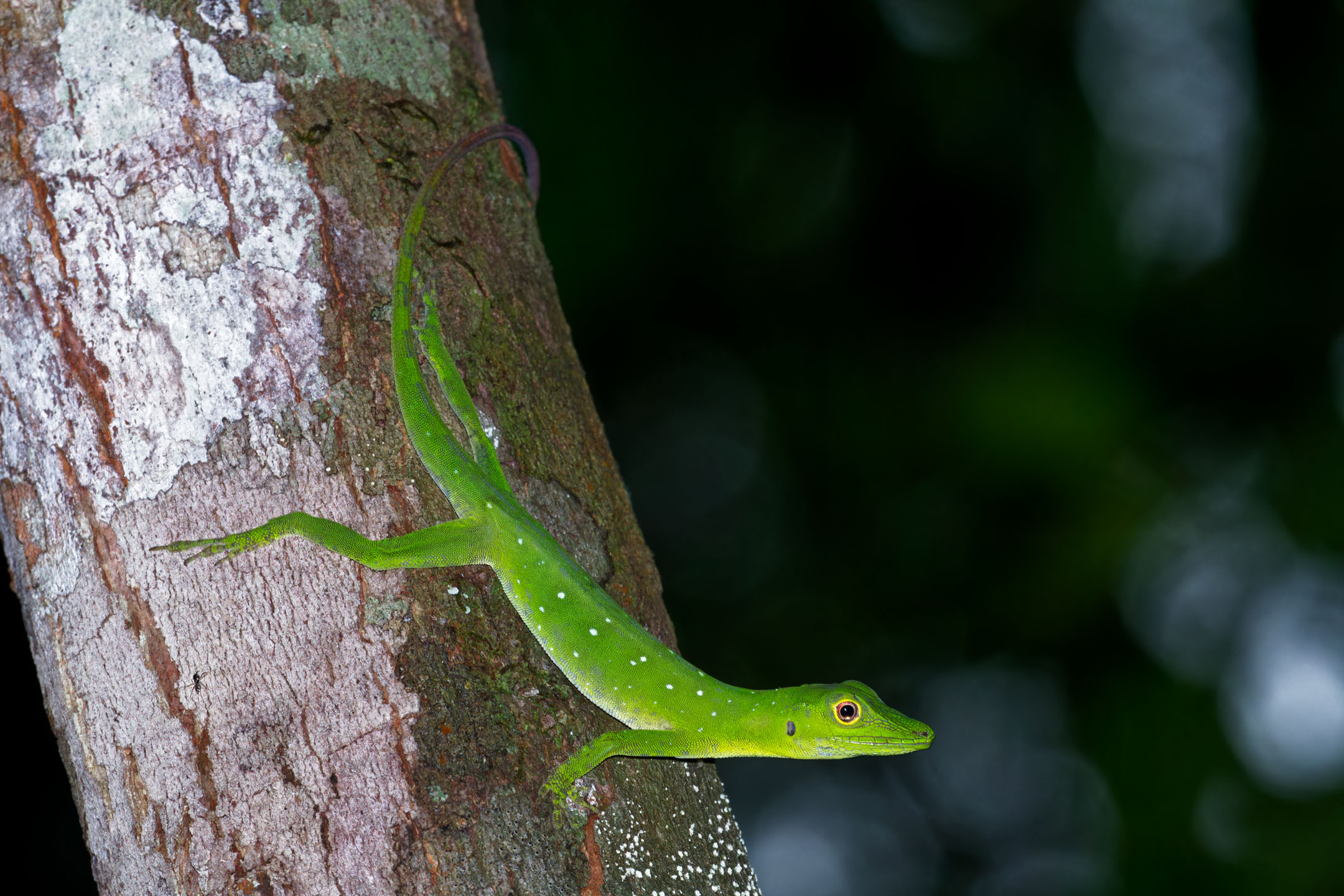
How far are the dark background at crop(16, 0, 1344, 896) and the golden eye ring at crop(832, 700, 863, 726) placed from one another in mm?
4381

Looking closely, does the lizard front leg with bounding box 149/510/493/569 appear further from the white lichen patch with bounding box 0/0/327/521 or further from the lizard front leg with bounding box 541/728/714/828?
the lizard front leg with bounding box 541/728/714/828

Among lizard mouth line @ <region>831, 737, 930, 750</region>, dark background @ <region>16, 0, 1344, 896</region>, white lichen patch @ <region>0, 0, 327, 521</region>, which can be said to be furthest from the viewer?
dark background @ <region>16, 0, 1344, 896</region>

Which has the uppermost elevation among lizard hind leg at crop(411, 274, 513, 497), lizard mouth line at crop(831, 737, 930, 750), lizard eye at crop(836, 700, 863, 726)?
lizard hind leg at crop(411, 274, 513, 497)

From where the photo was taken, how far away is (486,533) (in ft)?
8.70

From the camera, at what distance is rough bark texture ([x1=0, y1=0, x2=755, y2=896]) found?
2135 mm

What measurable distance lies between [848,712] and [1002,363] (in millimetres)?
4843

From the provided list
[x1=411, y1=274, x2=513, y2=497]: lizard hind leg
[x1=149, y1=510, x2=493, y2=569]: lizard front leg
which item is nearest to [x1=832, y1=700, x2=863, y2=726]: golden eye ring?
[x1=411, y1=274, x2=513, y2=497]: lizard hind leg

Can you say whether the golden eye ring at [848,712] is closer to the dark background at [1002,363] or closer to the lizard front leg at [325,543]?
the lizard front leg at [325,543]

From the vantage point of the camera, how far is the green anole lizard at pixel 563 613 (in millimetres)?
2352

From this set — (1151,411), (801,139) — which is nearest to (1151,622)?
(1151,411)

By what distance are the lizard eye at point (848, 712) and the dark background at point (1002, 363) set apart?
4.38m

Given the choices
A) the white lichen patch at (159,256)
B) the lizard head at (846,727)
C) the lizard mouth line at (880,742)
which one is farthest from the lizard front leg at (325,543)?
the lizard mouth line at (880,742)

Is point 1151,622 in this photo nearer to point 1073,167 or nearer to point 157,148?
point 1073,167

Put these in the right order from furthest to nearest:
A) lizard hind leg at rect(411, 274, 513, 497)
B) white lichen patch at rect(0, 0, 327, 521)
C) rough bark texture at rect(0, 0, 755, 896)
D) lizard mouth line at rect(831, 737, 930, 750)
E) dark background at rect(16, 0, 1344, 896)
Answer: dark background at rect(16, 0, 1344, 896), lizard mouth line at rect(831, 737, 930, 750), lizard hind leg at rect(411, 274, 513, 497), white lichen patch at rect(0, 0, 327, 521), rough bark texture at rect(0, 0, 755, 896)
